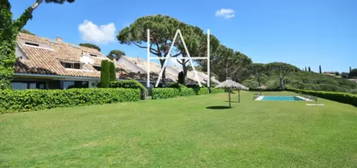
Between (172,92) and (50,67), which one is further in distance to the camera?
(172,92)

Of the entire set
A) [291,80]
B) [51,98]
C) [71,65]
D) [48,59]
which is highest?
[48,59]

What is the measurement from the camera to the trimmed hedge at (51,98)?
11414mm

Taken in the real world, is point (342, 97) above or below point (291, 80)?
below

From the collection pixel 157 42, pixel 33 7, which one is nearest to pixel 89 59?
pixel 157 42

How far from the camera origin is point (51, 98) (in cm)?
1302

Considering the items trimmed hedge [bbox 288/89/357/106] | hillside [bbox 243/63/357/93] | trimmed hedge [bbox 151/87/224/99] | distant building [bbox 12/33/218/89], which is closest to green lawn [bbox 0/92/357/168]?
distant building [bbox 12/33/218/89]

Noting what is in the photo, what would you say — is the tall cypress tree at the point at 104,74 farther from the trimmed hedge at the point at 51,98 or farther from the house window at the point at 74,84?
the trimmed hedge at the point at 51,98

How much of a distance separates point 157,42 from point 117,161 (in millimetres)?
26143

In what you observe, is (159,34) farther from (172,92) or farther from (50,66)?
(50,66)

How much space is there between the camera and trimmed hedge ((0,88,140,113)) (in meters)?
11.4

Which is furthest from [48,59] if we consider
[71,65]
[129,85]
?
[129,85]

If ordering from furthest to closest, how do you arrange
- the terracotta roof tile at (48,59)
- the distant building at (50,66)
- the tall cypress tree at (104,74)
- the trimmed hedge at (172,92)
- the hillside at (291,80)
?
the hillside at (291,80) → the trimmed hedge at (172,92) → the tall cypress tree at (104,74) → the terracotta roof tile at (48,59) → the distant building at (50,66)

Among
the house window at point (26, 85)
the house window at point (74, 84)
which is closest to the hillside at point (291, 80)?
the house window at point (74, 84)

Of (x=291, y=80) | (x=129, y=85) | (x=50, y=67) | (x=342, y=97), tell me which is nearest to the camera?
(x=50, y=67)
